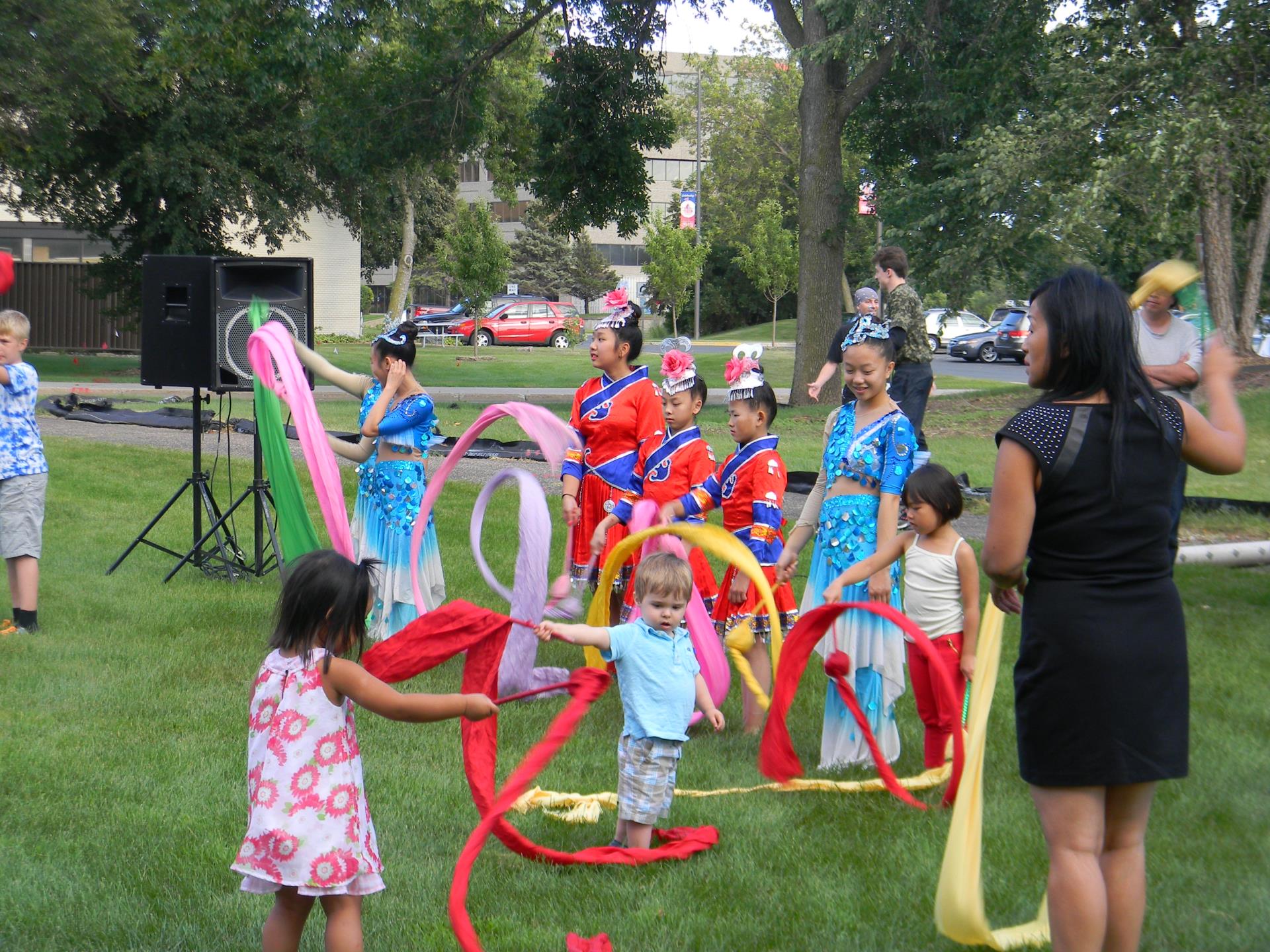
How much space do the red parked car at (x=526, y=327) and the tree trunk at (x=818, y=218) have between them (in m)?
26.4

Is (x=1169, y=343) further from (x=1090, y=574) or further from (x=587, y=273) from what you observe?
(x=587, y=273)

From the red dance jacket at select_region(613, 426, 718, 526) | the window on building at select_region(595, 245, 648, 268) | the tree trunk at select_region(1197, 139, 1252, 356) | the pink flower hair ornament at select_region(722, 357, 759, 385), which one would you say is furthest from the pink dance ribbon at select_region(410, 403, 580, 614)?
the window on building at select_region(595, 245, 648, 268)

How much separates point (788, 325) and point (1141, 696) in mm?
55567

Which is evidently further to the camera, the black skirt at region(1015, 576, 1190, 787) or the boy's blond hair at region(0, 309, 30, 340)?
the boy's blond hair at region(0, 309, 30, 340)

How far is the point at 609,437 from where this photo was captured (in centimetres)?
641

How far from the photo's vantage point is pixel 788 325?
189 ft

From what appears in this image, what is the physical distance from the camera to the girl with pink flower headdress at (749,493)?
18.7 feet

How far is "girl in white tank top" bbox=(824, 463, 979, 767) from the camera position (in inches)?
199

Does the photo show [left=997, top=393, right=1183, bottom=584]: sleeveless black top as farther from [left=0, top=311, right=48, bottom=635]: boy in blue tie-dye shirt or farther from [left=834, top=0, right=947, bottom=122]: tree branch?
[left=834, top=0, right=947, bottom=122]: tree branch

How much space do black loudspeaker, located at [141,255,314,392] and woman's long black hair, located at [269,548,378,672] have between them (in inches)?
228

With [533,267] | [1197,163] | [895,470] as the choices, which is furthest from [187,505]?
[533,267]

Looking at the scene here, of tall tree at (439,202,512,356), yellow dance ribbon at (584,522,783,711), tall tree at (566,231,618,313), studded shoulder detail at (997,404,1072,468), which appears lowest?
yellow dance ribbon at (584,522,783,711)

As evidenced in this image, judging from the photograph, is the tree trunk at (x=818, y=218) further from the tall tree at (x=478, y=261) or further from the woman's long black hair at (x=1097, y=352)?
the tall tree at (x=478, y=261)

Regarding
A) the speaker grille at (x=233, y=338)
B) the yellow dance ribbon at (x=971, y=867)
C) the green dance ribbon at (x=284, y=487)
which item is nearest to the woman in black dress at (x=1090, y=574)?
the yellow dance ribbon at (x=971, y=867)
